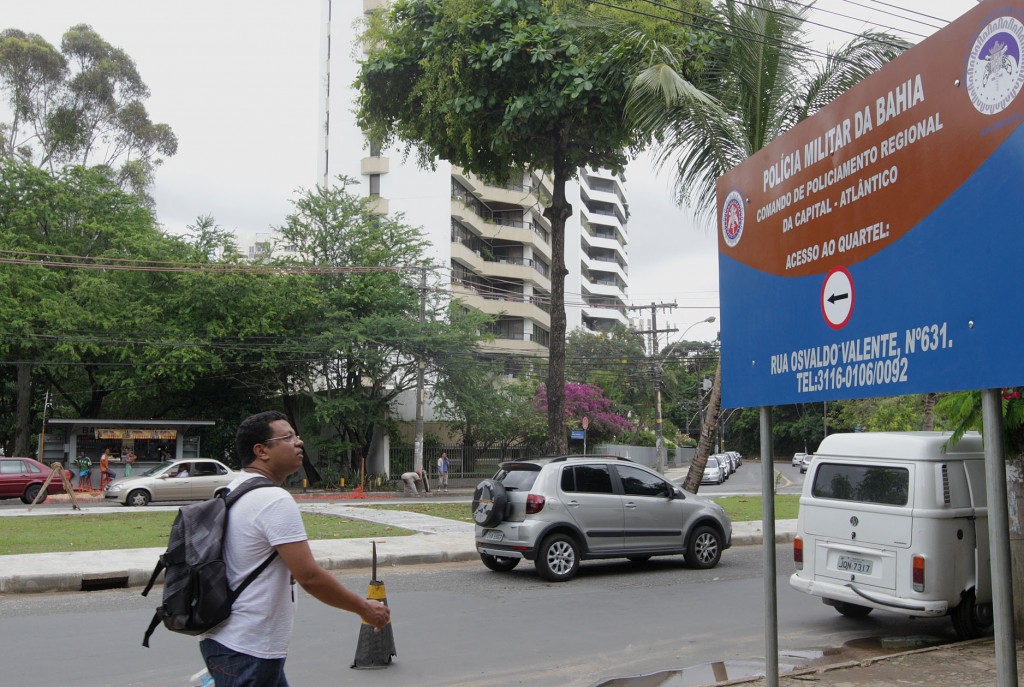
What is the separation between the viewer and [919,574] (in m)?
8.06

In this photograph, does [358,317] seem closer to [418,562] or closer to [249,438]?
[418,562]

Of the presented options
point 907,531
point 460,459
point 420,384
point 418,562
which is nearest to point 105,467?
point 420,384

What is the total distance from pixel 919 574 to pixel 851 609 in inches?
76.9

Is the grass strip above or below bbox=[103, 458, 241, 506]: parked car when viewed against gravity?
below

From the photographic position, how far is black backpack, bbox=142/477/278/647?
3.35 m

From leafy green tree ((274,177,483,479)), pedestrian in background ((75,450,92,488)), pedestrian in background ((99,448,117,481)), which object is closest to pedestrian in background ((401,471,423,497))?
leafy green tree ((274,177,483,479))

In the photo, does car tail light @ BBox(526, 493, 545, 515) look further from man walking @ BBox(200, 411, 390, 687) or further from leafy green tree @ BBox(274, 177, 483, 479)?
leafy green tree @ BBox(274, 177, 483, 479)

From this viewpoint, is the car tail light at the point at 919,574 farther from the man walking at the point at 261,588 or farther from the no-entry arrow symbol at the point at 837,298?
the man walking at the point at 261,588

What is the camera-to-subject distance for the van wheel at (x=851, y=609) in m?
9.77

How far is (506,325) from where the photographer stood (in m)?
61.5

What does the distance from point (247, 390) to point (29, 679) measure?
1315 inches

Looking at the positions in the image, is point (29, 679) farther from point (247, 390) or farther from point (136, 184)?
point (136, 184)

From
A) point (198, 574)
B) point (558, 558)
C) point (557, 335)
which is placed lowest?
point (558, 558)

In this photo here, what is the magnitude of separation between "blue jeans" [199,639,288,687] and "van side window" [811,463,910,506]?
6.84 metres
